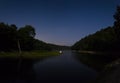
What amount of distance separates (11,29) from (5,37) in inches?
200

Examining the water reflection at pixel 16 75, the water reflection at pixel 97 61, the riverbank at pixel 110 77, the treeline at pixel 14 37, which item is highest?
the treeline at pixel 14 37

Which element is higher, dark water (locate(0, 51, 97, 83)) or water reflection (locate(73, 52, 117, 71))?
water reflection (locate(73, 52, 117, 71))

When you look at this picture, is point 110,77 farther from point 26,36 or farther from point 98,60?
point 26,36

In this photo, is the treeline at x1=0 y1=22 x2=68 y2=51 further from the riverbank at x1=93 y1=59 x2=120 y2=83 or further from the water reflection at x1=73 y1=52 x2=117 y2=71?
the riverbank at x1=93 y1=59 x2=120 y2=83

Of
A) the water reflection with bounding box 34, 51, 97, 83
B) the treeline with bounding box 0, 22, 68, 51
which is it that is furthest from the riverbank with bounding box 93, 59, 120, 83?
the treeline with bounding box 0, 22, 68, 51

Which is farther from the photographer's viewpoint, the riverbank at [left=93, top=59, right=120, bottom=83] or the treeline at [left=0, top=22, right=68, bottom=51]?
the treeline at [left=0, top=22, right=68, bottom=51]

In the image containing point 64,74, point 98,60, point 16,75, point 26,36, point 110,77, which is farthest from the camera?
point 26,36

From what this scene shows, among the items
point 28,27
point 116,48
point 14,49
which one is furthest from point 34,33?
point 116,48

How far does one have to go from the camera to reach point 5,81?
23859 mm

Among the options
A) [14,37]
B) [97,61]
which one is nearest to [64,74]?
[97,61]

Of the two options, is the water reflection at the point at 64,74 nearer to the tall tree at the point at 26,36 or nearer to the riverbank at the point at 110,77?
the riverbank at the point at 110,77

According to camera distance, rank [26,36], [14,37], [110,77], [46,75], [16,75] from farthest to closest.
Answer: [26,36], [14,37], [46,75], [16,75], [110,77]

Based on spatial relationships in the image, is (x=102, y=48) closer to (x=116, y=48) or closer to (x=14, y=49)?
(x=116, y=48)

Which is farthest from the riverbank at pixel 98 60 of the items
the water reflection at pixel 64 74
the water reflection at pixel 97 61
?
the water reflection at pixel 64 74
